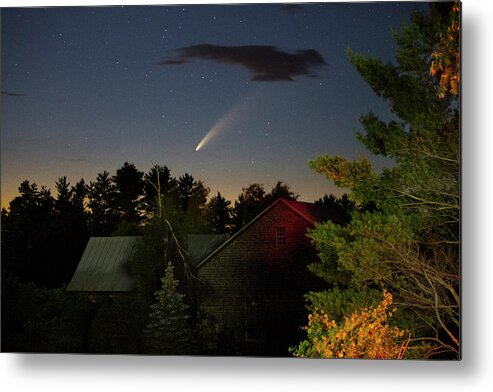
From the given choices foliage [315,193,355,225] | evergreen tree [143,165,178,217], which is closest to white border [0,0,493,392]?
foliage [315,193,355,225]

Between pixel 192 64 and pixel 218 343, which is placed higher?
pixel 192 64

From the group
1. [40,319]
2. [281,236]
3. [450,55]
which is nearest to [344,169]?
[281,236]

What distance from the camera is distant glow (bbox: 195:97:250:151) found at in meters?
7.47

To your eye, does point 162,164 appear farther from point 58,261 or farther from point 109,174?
point 58,261

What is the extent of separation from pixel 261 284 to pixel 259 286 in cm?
2

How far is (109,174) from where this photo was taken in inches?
298

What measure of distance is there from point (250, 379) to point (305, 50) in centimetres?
230

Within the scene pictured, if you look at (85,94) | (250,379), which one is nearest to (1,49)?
(85,94)

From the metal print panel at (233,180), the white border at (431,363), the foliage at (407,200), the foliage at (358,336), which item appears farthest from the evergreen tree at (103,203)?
the foliage at (358,336)

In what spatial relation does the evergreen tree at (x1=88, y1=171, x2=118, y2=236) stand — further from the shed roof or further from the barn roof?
the barn roof

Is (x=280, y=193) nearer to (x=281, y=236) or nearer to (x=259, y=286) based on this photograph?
(x=281, y=236)

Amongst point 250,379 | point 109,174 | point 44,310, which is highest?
point 109,174

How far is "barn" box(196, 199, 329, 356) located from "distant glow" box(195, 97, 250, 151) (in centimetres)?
63

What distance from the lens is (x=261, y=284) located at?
743 cm
